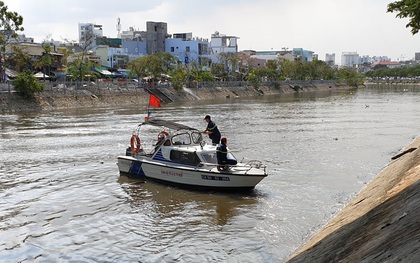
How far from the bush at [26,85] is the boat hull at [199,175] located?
4087 centimetres

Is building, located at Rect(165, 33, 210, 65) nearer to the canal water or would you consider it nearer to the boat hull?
the canal water

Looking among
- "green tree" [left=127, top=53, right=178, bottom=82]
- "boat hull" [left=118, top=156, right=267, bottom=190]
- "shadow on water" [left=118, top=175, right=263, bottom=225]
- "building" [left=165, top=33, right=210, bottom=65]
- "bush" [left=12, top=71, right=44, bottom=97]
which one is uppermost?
"building" [left=165, top=33, right=210, bottom=65]

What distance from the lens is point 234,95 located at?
98.1 meters

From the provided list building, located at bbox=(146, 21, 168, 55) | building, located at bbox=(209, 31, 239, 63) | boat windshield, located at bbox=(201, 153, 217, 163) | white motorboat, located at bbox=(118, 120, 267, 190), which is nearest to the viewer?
white motorboat, located at bbox=(118, 120, 267, 190)

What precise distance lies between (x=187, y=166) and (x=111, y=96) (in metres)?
53.6

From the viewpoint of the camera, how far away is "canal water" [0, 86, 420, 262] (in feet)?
43.5

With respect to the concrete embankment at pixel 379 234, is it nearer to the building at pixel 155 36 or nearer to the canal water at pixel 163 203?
the canal water at pixel 163 203

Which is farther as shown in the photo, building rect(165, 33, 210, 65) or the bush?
building rect(165, 33, 210, 65)

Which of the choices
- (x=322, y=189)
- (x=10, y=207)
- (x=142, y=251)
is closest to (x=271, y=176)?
(x=322, y=189)

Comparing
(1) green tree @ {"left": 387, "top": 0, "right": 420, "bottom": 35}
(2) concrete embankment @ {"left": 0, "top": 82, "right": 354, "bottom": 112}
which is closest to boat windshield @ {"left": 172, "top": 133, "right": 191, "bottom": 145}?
(1) green tree @ {"left": 387, "top": 0, "right": 420, "bottom": 35}

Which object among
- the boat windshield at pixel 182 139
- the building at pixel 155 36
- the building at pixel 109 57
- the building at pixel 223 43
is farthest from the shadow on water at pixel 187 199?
the building at pixel 223 43

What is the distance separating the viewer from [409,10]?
24.7 metres

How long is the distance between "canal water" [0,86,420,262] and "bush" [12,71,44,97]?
80.7 ft

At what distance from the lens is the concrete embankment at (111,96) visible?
2242 inches
